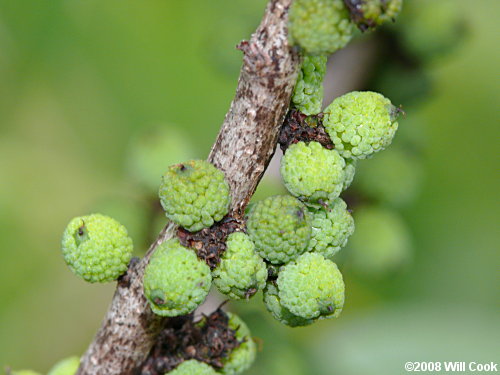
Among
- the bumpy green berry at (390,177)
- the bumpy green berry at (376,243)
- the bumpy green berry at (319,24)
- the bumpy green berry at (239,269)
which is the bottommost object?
the bumpy green berry at (239,269)

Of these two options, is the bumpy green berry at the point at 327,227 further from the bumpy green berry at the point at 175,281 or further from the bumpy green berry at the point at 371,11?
the bumpy green berry at the point at 371,11

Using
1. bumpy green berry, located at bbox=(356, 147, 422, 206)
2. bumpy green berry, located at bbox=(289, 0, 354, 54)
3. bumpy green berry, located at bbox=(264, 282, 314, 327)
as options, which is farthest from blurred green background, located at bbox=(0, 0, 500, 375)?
bumpy green berry, located at bbox=(289, 0, 354, 54)

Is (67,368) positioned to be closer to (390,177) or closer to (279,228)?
(279,228)

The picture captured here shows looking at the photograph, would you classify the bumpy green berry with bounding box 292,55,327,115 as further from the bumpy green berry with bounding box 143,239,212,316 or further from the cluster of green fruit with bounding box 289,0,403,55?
the bumpy green berry with bounding box 143,239,212,316

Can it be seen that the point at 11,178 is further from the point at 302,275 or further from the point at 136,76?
the point at 302,275

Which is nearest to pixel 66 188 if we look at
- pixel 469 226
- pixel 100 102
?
pixel 100 102

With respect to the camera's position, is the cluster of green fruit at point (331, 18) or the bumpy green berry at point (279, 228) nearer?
the cluster of green fruit at point (331, 18)

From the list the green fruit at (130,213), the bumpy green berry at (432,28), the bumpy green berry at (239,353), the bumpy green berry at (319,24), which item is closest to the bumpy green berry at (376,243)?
the bumpy green berry at (432,28)
